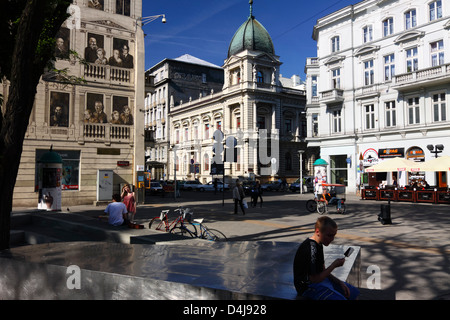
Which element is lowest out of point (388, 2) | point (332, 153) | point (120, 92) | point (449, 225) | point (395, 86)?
point (449, 225)

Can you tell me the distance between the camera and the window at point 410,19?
2962 centimetres

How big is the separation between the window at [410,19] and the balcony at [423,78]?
4.47 metres

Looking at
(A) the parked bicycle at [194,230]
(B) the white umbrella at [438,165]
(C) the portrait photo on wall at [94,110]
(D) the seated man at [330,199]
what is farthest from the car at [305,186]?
(A) the parked bicycle at [194,230]

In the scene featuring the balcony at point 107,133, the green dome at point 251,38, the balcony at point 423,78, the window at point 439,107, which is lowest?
the balcony at point 107,133

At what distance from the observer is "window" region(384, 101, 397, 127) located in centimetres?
3088

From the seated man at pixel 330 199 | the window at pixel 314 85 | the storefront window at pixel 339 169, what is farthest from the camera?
the window at pixel 314 85

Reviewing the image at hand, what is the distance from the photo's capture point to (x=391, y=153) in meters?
30.6

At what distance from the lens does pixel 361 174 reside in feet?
109

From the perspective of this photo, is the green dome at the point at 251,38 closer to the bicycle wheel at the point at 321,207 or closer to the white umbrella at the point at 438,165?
the white umbrella at the point at 438,165

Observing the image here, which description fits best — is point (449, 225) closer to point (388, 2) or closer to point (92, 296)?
point (92, 296)

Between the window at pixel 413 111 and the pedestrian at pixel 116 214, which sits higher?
the window at pixel 413 111

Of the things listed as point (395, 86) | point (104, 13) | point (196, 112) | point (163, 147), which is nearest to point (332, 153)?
point (395, 86)

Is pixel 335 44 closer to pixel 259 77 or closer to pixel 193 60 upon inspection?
pixel 259 77
